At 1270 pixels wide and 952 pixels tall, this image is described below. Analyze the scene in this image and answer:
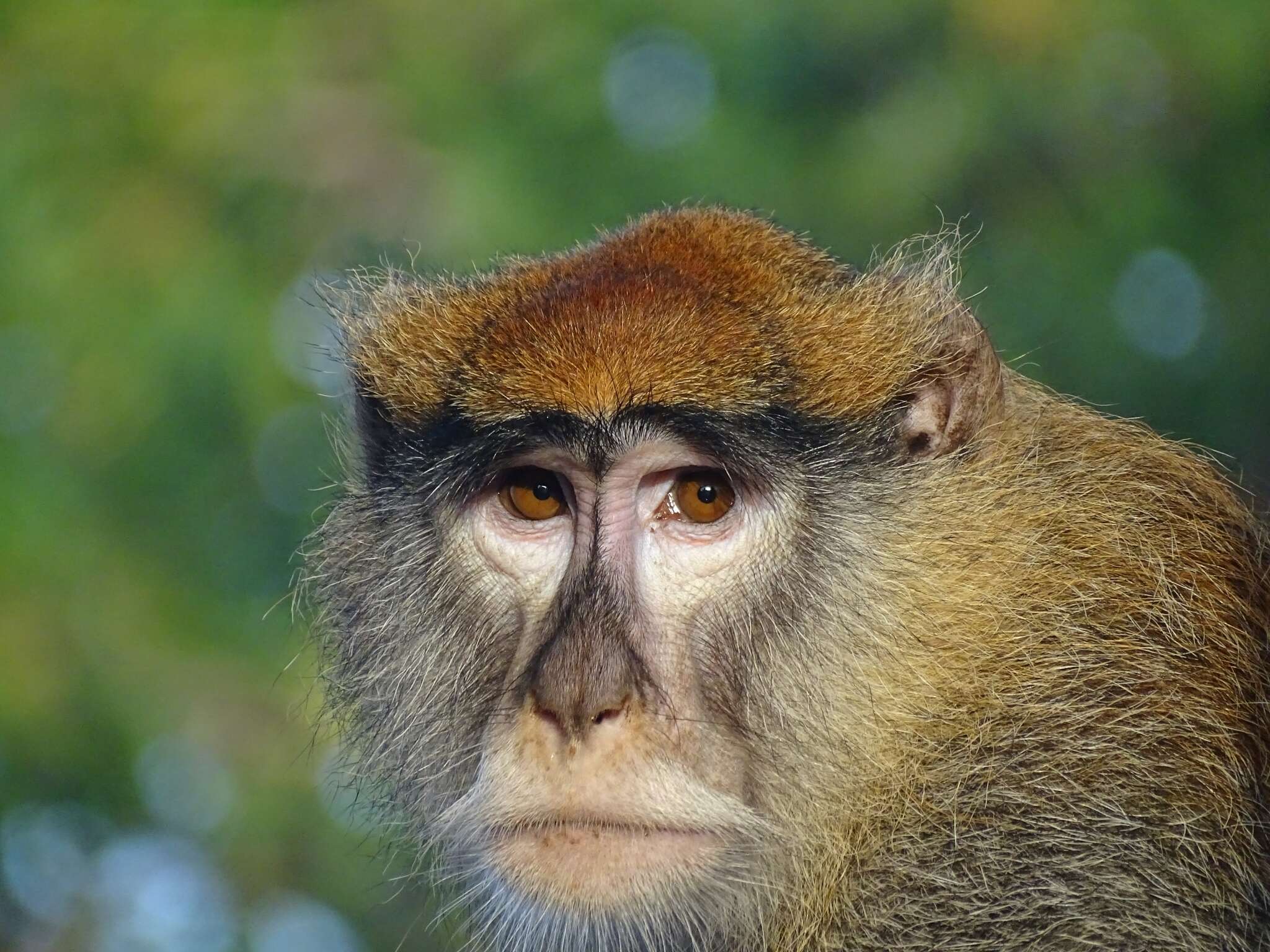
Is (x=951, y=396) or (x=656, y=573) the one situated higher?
(x=951, y=396)

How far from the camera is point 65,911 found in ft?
24.7

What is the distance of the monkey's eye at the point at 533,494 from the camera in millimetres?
3119

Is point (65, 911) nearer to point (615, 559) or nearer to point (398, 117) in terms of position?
point (398, 117)

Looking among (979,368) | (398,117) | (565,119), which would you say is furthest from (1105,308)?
(979,368)

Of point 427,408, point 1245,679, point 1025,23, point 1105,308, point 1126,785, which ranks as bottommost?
point 1126,785

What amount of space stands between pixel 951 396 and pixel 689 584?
2.41ft

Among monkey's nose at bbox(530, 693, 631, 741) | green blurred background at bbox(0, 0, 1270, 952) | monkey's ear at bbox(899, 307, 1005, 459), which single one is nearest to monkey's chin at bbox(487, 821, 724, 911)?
monkey's nose at bbox(530, 693, 631, 741)

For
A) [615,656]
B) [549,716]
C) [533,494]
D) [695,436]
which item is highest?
[695,436]

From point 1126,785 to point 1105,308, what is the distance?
506 centimetres

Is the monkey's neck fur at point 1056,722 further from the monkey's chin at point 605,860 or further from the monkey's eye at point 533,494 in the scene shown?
the monkey's eye at point 533,494

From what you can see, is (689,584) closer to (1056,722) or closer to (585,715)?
(585,715)

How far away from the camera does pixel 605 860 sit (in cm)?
266

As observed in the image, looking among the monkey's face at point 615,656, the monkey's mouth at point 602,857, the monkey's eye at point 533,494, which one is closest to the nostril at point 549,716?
the monkey's face at point 615,656

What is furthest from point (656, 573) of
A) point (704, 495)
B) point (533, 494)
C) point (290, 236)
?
point (290, 236)
